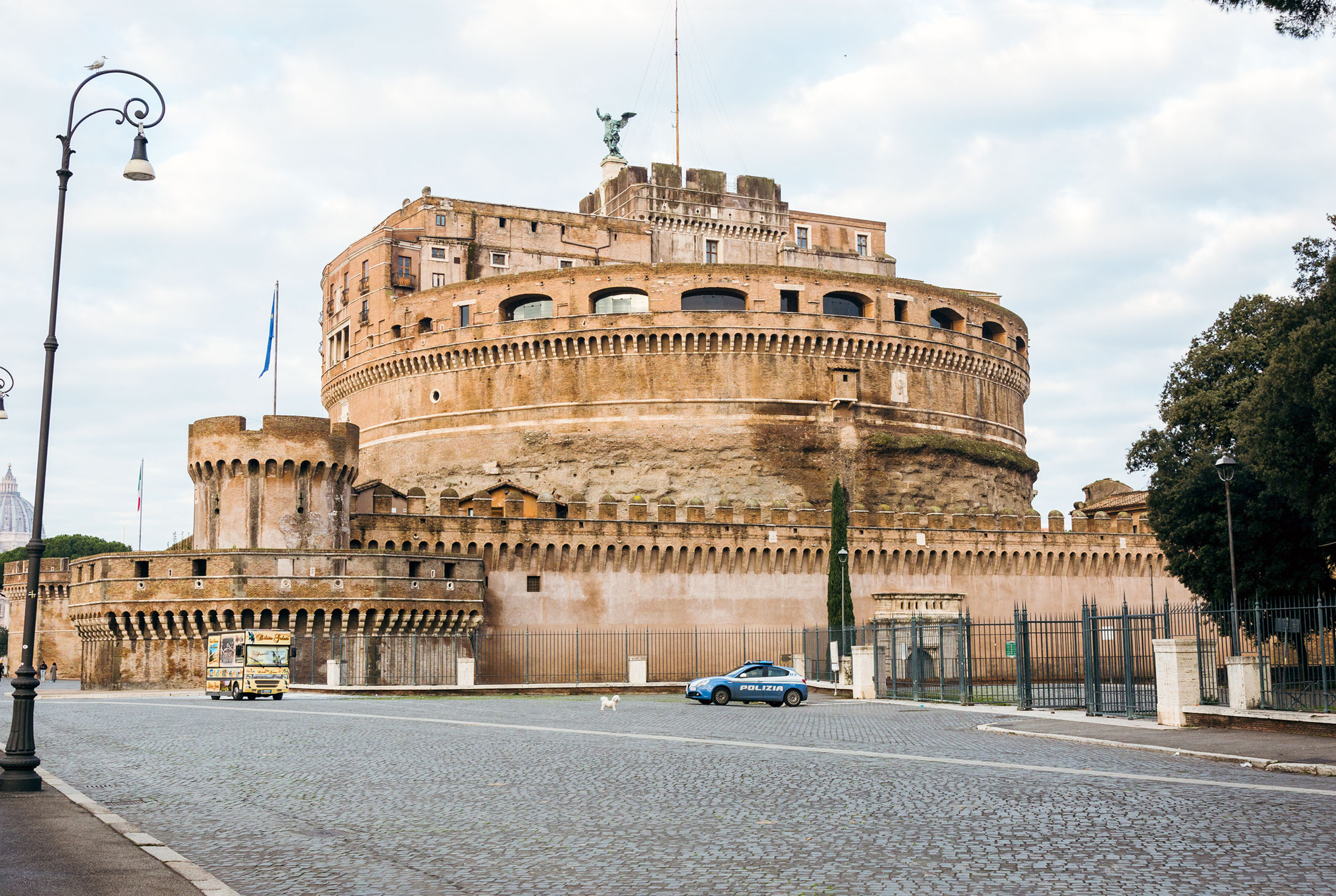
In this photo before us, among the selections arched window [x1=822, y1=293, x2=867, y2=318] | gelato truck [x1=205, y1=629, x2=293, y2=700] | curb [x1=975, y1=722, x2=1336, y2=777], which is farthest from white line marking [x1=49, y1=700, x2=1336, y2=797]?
arched window [x1=822, y1=293, x2=867, y2=318]

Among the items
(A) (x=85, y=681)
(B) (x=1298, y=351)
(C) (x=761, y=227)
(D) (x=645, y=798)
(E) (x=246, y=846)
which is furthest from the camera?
(C) (x=761, y=227)

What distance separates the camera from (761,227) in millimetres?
68062

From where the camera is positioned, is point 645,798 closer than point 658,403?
Yes

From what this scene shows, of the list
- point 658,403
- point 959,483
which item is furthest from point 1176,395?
point 658,403

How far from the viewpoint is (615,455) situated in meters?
53.8

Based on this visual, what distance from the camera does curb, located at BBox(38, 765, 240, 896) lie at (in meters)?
7.21

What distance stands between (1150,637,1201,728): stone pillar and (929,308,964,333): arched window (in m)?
40.4

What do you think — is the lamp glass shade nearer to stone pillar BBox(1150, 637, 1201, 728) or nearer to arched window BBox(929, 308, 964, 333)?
stone pillar BBox(1150, 637, 1201, 728)

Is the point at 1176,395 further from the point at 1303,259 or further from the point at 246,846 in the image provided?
the point at 246,846

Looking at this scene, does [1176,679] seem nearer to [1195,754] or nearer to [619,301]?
[1195,754]

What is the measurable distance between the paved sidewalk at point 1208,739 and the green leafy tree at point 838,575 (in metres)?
20.7

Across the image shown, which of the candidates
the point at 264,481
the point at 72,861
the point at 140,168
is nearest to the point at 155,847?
the point at 72,861

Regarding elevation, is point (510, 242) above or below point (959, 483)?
above

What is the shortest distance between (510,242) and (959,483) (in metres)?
25.0
